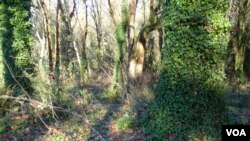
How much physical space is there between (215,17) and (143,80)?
26.7 feet

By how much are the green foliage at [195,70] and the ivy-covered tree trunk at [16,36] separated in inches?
304

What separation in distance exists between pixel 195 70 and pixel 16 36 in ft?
28.9

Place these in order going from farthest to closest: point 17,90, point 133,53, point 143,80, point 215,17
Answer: point 133,53, point 143,80, point 17,90, point 215,17

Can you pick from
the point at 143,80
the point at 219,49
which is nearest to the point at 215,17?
the point at 219,49

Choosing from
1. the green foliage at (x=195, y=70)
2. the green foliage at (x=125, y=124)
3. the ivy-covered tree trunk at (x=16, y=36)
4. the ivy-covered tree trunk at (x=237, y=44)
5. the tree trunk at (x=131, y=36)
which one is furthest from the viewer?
the ivy-covered tree trunk at (x=237, y=44)

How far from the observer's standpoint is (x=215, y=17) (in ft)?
24.6

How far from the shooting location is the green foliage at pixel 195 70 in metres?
7.52

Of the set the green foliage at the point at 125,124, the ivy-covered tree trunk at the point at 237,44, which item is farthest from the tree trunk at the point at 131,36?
the green foliage at the point at 125,124

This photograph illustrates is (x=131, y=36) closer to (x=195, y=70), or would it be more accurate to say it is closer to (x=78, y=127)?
(x=78, y=127)

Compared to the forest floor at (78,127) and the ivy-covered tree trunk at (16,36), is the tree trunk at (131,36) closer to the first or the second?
the ivy-covered tree trunk at (16,36)

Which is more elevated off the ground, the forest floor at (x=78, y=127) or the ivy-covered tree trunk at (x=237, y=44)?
the ivy-covered tree trunk at (x=237, y=44)

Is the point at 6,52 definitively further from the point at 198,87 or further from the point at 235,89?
the point at 235,89

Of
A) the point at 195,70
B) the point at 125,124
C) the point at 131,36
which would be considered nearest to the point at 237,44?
the point at 131,36

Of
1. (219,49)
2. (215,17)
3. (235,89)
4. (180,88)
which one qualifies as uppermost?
(215,17)
